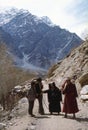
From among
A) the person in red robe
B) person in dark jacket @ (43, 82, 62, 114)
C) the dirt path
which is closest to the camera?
the dirt path

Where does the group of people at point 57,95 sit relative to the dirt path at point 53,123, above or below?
above

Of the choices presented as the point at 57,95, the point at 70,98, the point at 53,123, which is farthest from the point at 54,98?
the point at 53,123

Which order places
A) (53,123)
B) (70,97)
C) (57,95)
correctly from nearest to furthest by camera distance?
(53,123) < (70,97) < (57,95)

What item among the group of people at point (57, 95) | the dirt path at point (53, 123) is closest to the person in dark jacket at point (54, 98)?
the group of people at point (57, 95)

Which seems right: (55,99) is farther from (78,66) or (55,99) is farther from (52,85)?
(78,66)

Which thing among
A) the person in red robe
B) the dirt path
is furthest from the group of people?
the dirt path

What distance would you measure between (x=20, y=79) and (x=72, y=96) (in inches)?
2073

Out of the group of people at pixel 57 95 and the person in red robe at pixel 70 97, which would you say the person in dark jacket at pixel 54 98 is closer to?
the group of people at pixel 57 95

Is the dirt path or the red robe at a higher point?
the red robe

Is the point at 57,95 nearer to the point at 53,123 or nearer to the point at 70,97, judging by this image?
the point at 70,97

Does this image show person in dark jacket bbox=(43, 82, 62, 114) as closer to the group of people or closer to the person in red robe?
the group of people

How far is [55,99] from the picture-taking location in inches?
868

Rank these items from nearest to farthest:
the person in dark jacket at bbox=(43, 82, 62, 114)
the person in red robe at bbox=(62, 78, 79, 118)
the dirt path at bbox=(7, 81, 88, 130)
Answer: the dirt path at bbox=(7, 81, 88, 130)
the person in red robe at bbox=(62, 78, 79, 118)
the person in dark jacket at bbox=(43, 82, 62, 114)

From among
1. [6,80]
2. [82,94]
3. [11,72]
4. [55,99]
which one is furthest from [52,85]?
[11,72]
